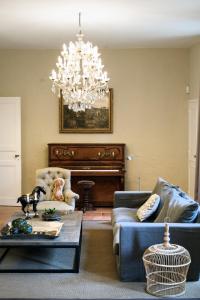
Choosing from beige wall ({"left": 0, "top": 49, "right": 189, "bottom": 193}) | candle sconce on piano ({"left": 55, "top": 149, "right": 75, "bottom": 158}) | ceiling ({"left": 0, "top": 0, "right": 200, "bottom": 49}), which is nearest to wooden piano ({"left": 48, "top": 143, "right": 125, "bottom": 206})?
candle sconce on piano ({"left": 55, "top": 149, "right": 75, "bottom": 158})

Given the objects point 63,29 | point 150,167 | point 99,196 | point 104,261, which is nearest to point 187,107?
point 150,167

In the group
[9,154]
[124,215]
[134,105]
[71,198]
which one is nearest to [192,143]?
[134,105]

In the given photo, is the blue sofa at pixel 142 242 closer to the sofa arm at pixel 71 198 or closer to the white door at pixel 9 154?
the sofa arm at pixel 71 198

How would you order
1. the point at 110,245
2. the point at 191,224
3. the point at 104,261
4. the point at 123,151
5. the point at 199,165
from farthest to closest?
Result: the point at 123,151 → the point at 199,165 → the point at 110,245 → the point at 104,261 → the point at 191,224

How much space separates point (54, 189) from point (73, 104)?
143 cm

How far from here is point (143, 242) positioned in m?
4.20

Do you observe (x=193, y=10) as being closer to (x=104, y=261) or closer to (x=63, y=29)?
(x=63, y=29)

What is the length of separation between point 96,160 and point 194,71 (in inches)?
92.6

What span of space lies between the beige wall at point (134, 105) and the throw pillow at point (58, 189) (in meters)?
1.86

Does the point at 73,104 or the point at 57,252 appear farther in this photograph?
the point at 73,104

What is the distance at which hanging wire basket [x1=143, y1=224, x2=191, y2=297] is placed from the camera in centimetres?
395

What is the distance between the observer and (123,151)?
26.4 feet

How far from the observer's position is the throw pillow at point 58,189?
6.46 metres

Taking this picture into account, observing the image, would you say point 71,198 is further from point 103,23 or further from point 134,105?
point 134,105
